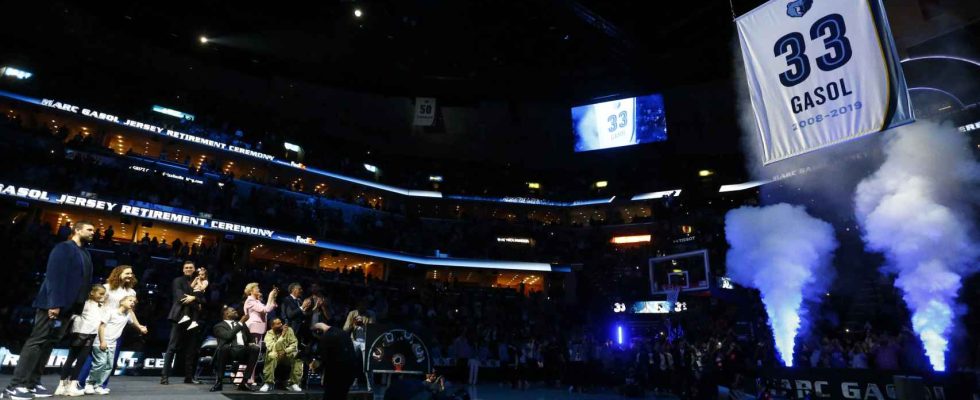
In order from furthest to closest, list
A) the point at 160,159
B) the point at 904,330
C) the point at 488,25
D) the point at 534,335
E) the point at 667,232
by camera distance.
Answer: the point at 667,232 → the point at 160,159 → the point at 534,335 → the point at 488,25 → the point at 904,330

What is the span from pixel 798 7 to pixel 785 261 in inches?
451

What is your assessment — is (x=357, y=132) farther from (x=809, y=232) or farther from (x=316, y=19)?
(x=809, y=232)

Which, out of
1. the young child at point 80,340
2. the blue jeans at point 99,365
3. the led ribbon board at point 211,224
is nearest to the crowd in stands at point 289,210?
the led ribbon board at point 211,224

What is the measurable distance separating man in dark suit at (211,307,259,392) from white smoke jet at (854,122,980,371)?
45.0ft

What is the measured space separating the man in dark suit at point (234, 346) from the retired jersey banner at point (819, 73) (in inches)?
318

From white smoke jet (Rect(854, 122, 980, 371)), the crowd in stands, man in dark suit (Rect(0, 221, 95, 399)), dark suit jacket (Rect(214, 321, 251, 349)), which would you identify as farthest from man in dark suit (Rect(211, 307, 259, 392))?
the crowd in stands

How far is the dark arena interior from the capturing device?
21.1 ft

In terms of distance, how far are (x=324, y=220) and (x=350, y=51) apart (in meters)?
11.7

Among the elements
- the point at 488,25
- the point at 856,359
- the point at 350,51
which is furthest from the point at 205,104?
the point at 856,359

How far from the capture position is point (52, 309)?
17.1ft

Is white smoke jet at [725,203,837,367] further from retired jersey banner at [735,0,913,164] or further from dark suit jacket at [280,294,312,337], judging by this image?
dark suit jacket at [280,294,312,337]

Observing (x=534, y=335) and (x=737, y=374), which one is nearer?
(x=737, y=374)

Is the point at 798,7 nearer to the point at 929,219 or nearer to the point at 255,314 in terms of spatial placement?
the point at 255,314

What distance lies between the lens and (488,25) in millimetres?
17047
